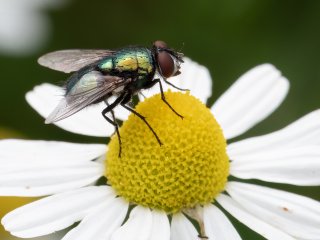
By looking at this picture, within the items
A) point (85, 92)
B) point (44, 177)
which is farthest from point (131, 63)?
point (44, 177)

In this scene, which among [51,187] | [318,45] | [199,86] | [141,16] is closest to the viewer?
[51,187]

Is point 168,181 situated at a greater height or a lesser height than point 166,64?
lesser

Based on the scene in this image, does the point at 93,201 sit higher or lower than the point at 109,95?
lower

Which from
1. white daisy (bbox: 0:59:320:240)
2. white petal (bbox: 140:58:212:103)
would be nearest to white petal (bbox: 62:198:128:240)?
white daisy (bbox: 0:59:320:240)

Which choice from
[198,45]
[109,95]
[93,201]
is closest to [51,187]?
[93,201]

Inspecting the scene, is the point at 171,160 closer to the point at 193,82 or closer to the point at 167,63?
the point at 167,63

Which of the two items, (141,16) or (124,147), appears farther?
(141,16)

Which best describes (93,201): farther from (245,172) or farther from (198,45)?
(198,45)

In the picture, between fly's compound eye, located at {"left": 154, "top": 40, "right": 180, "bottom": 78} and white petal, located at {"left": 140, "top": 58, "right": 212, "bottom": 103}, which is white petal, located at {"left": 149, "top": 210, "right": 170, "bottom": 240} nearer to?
fly's compound eye, located at {"left": 154, "top": 40, "right": 180, "bottom": 78}
